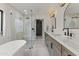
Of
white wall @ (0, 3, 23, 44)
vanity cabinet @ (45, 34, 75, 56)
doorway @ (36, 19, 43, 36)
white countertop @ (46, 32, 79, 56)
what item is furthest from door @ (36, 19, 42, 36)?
white countertop @ (46, 32, 79, 56)

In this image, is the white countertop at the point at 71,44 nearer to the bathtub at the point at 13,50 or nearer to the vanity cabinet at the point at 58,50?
the vanity cabinet at the point at 58,50

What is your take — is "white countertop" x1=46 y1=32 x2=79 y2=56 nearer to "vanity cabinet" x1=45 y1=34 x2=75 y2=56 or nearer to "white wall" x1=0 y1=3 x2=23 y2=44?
"vanity cabinet" x1=45 y1=34 x2=75 y2=56

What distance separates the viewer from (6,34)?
4.98 meters

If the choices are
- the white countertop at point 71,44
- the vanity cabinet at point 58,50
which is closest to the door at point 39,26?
the vanity cabinet at point 58,50

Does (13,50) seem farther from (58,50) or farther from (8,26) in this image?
(8,26)

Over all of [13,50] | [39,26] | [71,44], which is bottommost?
[13,50]

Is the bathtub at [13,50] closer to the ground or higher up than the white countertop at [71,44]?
closer to the ground

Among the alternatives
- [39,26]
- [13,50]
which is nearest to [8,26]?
[39,26]

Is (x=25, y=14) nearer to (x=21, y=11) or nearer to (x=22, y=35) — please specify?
(x=21, y=11)

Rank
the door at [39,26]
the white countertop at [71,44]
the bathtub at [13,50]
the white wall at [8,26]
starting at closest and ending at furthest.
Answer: the white countertop at [71,44]
the bathtub at [13,50]
the white wall at [8,26]
the door at [39,26]

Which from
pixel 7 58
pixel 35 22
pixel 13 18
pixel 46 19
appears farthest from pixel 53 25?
pixel 7 58

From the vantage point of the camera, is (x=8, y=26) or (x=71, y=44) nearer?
(x=71, y=44)

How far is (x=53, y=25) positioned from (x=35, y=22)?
72cm

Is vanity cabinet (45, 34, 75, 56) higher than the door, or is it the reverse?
the door
